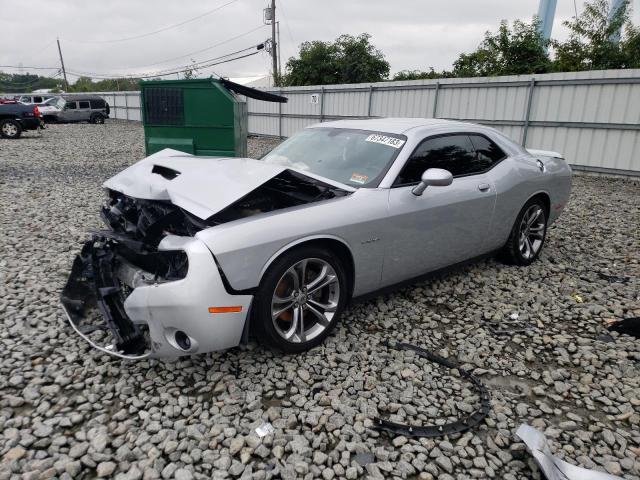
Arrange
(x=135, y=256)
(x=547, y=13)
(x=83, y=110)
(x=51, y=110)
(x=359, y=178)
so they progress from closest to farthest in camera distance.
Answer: (x=135, y=256) < (x=359, y=178) < (x=547, y=13) < (x=51, y=110) < (x=83, y=110)

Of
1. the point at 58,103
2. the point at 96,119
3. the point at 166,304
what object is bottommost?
the point at 166,304

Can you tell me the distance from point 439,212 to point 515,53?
18930mm

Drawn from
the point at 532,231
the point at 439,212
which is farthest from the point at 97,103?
the point at 439,212

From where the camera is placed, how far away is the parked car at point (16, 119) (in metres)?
16.9

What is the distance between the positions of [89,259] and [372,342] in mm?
2090

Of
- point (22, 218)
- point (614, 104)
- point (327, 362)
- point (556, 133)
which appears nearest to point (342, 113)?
point (556, 133)

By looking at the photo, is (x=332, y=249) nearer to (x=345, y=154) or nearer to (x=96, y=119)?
(x=345, y=154)

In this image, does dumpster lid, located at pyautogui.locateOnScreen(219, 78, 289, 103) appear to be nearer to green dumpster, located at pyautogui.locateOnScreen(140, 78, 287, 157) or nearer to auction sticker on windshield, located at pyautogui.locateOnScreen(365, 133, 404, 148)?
A: green dumpster, located at pyautogui.locateOnScreen(140, 78, 287, 157)

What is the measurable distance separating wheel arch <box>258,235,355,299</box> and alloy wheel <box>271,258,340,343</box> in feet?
0.37

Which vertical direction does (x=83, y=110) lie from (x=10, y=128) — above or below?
above

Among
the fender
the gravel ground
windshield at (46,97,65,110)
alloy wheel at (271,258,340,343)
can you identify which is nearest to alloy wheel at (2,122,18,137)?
windshield at (46,97,65,110)

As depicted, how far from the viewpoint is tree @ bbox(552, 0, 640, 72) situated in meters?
15.8

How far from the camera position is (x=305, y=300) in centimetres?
297

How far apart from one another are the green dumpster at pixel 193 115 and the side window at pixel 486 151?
4.77m
